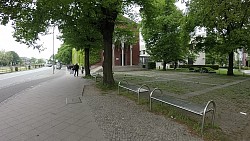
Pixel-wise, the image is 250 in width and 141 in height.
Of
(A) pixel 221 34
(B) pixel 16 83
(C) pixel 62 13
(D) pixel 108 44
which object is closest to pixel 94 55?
(B) pixel 16 83

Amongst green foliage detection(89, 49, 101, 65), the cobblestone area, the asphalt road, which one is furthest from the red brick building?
the cobblestone area

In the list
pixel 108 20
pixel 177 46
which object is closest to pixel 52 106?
pixel 108 20

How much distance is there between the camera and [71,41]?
19.7 meters

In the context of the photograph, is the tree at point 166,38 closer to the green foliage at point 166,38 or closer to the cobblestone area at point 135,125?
the green foliage at point 166,38

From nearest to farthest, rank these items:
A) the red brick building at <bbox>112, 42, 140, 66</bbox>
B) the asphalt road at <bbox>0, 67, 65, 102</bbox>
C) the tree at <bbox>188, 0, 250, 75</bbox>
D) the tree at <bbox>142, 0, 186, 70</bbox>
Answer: the asphalt road at <bbox>0, 67, 65, 102</bbox>, the tree at <bbox>188, 0, 250, 75</bbox>, the tree at <bbox>142, 0, 186, 70</bbox>, the red brick building at <bbox>112, 42, 140, 66</bbox>

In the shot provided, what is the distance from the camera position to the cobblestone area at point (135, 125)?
4.59 metres

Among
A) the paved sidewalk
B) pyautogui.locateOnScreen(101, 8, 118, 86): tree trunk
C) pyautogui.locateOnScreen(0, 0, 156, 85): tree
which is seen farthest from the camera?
pyautogui.locateOnScreen(101, 8, 118, 86): tree trunk

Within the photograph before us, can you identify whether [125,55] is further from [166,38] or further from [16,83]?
[16,83]

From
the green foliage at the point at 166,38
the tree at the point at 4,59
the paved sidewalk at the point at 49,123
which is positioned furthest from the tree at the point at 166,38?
the tree at the point at 4,59

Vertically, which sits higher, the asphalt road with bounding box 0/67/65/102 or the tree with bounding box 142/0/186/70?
the tree with bounding box 142/0/186/70

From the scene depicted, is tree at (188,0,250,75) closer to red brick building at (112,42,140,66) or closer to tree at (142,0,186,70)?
tree at (142,0,186,70)

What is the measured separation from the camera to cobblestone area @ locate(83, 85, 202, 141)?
4592 mm

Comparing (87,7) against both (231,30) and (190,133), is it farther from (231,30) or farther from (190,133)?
(231,30)

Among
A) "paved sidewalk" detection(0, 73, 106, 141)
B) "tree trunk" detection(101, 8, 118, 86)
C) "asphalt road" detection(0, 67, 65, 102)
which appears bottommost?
"asphalt road" detection(0, 67, 65, 102)
